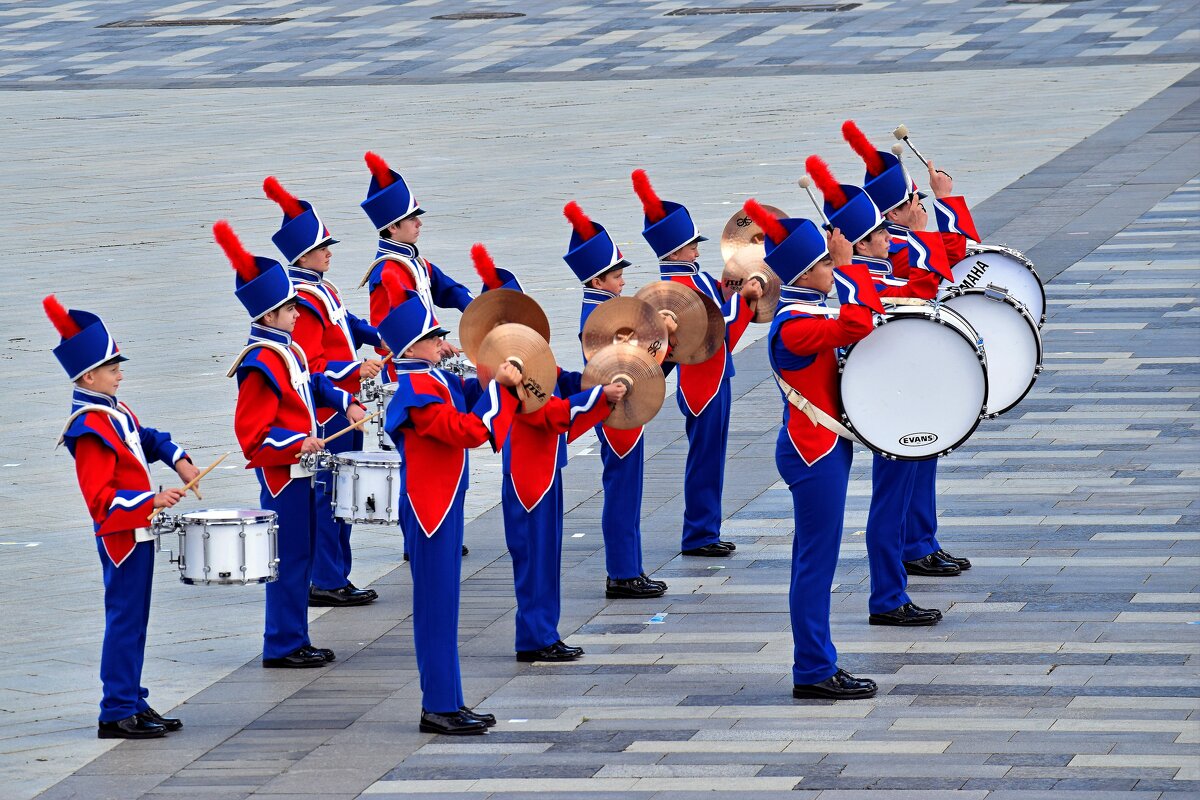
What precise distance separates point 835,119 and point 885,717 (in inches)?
708

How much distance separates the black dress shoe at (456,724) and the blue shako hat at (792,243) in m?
2.23

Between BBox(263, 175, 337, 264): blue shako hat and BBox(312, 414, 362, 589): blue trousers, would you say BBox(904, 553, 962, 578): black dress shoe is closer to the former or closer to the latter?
BBox(312, 414, 362, 589): blue trousers

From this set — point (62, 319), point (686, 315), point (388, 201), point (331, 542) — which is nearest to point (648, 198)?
point (686, 315)

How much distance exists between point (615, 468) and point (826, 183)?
201cm

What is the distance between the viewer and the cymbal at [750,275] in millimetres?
11070

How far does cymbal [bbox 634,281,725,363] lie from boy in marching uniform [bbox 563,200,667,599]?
0.22 meters

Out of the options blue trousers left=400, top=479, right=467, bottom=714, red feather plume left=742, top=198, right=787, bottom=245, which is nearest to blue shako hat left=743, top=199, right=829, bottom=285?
red feather plume left=742, top=198, right=787, bottom=245

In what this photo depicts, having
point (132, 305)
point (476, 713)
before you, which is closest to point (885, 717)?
point (476, 713)

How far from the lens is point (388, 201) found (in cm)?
1082

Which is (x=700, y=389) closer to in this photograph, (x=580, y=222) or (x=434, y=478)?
(x=580, y=222)

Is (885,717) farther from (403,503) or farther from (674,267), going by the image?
(674,267)

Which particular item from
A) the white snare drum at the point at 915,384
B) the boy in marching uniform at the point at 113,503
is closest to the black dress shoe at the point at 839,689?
the white snare drum at the point at 915,384

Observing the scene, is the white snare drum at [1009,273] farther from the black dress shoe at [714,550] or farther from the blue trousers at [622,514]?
the blue trousers at [622,514]

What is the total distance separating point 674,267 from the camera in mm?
10844
